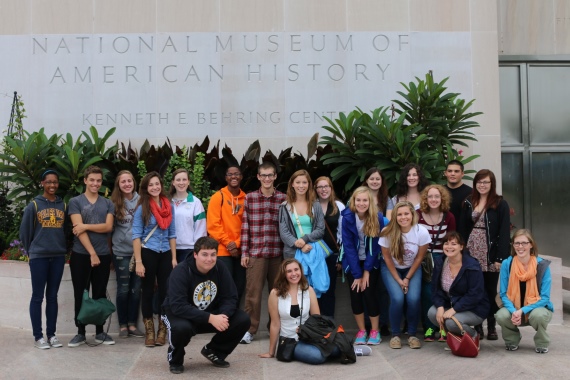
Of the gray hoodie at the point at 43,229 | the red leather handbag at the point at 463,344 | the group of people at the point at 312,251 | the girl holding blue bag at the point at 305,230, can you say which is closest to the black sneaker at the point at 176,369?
the group of people at the point at 312,251

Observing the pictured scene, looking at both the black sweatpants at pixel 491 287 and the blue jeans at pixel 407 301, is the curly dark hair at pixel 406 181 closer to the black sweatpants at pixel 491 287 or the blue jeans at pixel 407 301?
the blue jeans at pixel 407 301

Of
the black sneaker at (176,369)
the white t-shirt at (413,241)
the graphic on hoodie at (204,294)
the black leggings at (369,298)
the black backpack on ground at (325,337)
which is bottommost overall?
the black sneaker at (176,369)

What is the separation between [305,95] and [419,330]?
165 inches

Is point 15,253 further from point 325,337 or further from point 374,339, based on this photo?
point 374,339

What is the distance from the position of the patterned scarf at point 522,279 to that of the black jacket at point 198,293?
8.88 feet

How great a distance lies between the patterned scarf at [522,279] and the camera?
677cm

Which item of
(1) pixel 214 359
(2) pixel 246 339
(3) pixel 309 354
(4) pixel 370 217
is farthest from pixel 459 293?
(1) pixel 214 359

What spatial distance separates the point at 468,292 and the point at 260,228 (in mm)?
2194

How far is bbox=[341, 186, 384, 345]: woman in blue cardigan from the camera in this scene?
23.6ft

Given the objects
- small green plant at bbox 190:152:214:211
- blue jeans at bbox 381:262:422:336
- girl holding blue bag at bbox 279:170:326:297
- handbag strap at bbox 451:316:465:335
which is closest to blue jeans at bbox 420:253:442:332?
blue jeans at bbox 381:262:422:336

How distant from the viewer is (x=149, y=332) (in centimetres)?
716

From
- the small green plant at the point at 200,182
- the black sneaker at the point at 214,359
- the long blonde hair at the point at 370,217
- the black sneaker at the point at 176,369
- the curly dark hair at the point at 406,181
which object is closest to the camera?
the black sneaker at the point at 176,369

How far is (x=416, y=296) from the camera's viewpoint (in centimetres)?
714

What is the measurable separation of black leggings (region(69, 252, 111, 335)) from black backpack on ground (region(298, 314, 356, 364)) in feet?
7.27
